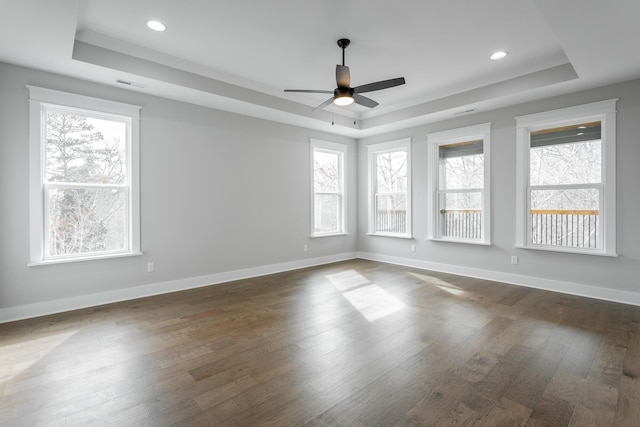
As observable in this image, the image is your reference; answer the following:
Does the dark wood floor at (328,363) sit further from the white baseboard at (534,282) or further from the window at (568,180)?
the window at (568,180)

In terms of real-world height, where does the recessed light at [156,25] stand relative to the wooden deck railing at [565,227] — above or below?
above

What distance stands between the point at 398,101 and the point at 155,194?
407 cm

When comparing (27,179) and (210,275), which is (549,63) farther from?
(27,179)

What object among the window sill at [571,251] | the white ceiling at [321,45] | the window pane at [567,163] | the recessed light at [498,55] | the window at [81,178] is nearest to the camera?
the white ceiling at [321,45]

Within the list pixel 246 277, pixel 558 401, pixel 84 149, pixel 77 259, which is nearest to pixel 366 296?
pixel 246 277

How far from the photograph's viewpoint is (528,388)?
6.93ft

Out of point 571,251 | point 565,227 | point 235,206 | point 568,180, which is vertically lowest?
point 571,251

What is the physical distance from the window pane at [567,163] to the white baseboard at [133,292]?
3.97 m

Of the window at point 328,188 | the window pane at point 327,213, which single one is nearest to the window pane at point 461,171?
the window at point 328,188

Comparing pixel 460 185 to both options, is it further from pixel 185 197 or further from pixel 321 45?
pixel 185 197

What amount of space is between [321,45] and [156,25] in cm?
166

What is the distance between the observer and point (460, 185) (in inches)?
216

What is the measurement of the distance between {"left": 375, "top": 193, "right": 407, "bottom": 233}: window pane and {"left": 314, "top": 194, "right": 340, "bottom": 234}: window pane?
85 cm

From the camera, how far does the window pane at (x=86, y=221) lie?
3656 mm
